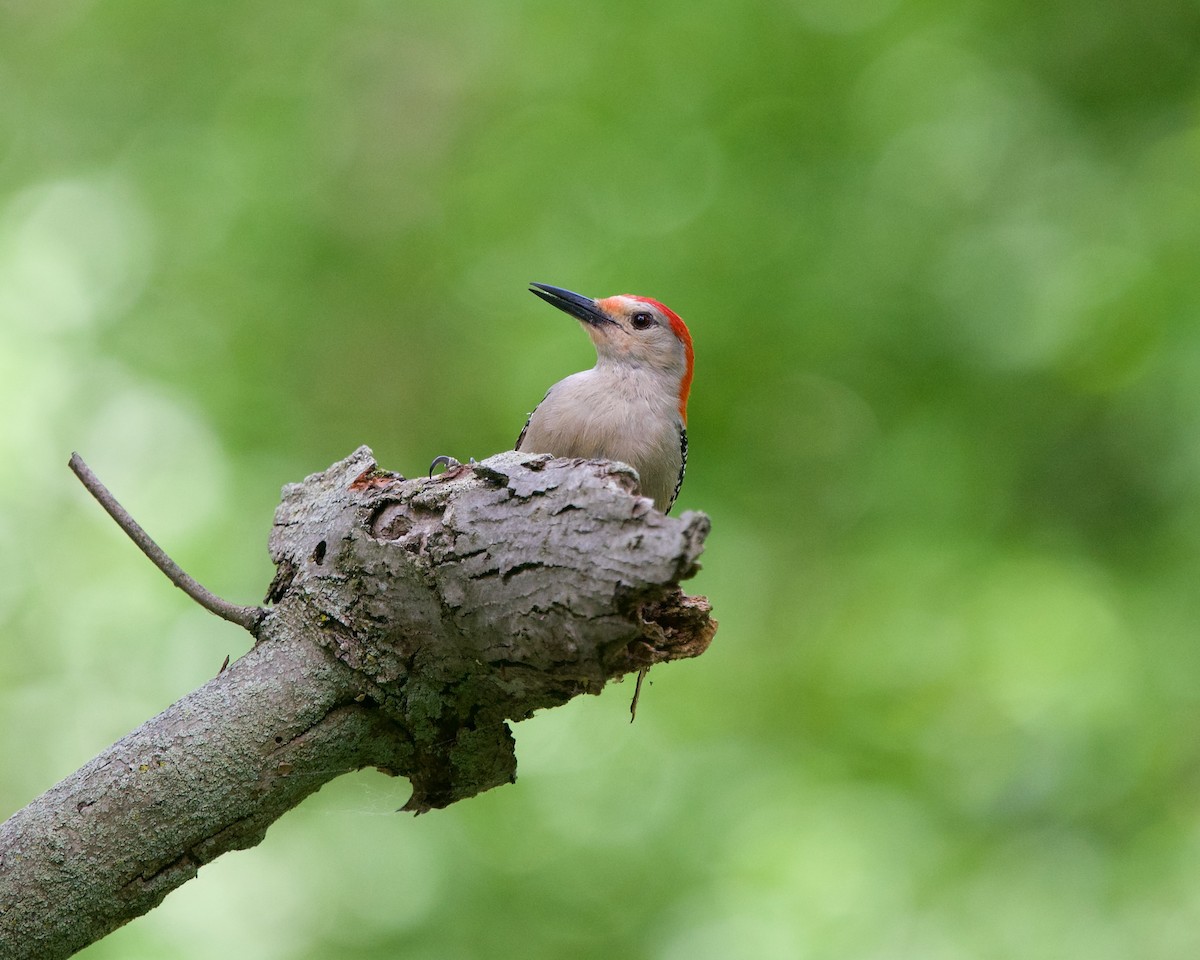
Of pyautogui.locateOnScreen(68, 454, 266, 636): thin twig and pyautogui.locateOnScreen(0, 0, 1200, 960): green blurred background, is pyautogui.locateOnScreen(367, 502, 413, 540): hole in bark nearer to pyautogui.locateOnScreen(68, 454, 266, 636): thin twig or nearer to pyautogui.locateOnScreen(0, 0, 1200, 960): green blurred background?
pyautogui.locateOnScreen(68, 454, 266, 636): thin twig

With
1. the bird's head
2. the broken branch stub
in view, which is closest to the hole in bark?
the broken branch stub

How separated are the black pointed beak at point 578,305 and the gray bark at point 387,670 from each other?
250cm

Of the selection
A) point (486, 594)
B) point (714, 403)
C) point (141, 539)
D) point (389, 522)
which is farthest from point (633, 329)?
point (141, 539)

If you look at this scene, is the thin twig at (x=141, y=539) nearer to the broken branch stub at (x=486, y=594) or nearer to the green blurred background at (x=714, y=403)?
the broken branch stub at (x=486, y=594)

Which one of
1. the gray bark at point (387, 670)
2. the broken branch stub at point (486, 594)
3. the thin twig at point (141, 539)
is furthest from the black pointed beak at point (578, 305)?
the thin twig at point (141, 539)

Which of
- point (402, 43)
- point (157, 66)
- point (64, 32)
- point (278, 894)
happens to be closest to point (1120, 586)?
point (278, 894)

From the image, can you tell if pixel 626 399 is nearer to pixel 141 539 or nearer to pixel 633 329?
pixel 633 329

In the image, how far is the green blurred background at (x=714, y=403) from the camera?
18.8 ft

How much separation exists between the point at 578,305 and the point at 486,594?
9.55 feet

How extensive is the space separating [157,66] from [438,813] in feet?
17.3

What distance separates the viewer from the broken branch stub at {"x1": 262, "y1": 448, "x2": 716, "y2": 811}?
2715 mm

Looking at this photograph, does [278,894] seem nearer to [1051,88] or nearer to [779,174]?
[779,174]

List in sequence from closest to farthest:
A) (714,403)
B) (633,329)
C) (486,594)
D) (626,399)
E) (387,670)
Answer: (486,594) → (387,670) → (626,399) → (633,329) → (714,403)

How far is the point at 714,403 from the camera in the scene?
22.2 feet
